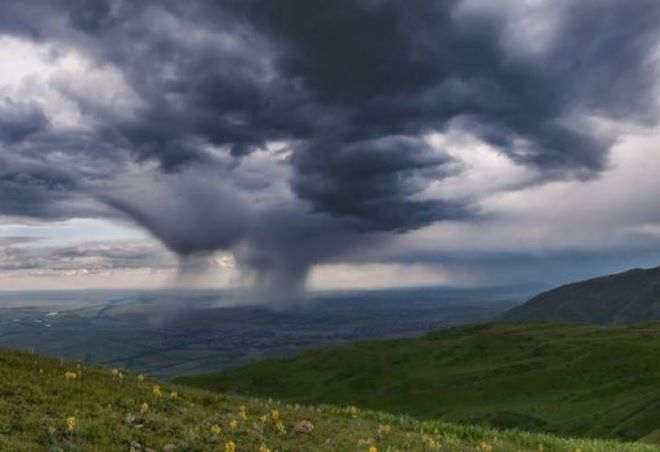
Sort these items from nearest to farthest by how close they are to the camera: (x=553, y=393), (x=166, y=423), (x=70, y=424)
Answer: (x=70, y=424)
(x=166, y=423)
(x=553, y=393)

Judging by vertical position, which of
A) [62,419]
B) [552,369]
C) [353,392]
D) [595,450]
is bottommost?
[353,392]

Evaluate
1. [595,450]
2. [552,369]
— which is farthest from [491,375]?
[595,450]

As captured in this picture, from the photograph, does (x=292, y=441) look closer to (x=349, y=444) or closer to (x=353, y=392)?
(x=349, y=444)

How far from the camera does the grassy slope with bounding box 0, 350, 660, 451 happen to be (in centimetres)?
1251

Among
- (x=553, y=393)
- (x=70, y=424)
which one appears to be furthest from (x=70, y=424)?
(x=553, y=393)

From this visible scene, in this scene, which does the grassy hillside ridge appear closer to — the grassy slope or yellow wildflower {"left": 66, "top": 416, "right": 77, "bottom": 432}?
the grassy slope

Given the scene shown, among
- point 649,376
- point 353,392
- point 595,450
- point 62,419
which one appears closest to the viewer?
point 62,419

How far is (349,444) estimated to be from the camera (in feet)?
49.9

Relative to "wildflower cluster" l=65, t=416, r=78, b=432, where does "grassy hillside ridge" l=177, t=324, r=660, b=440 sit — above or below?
below

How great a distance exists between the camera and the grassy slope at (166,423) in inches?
492

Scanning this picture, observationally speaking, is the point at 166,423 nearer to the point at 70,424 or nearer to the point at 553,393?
the point at 70,424

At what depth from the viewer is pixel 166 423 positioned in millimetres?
14617

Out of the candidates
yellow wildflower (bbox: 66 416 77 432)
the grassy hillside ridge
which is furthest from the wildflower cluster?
the grassy hillside ridge

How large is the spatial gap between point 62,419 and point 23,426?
122 cm
